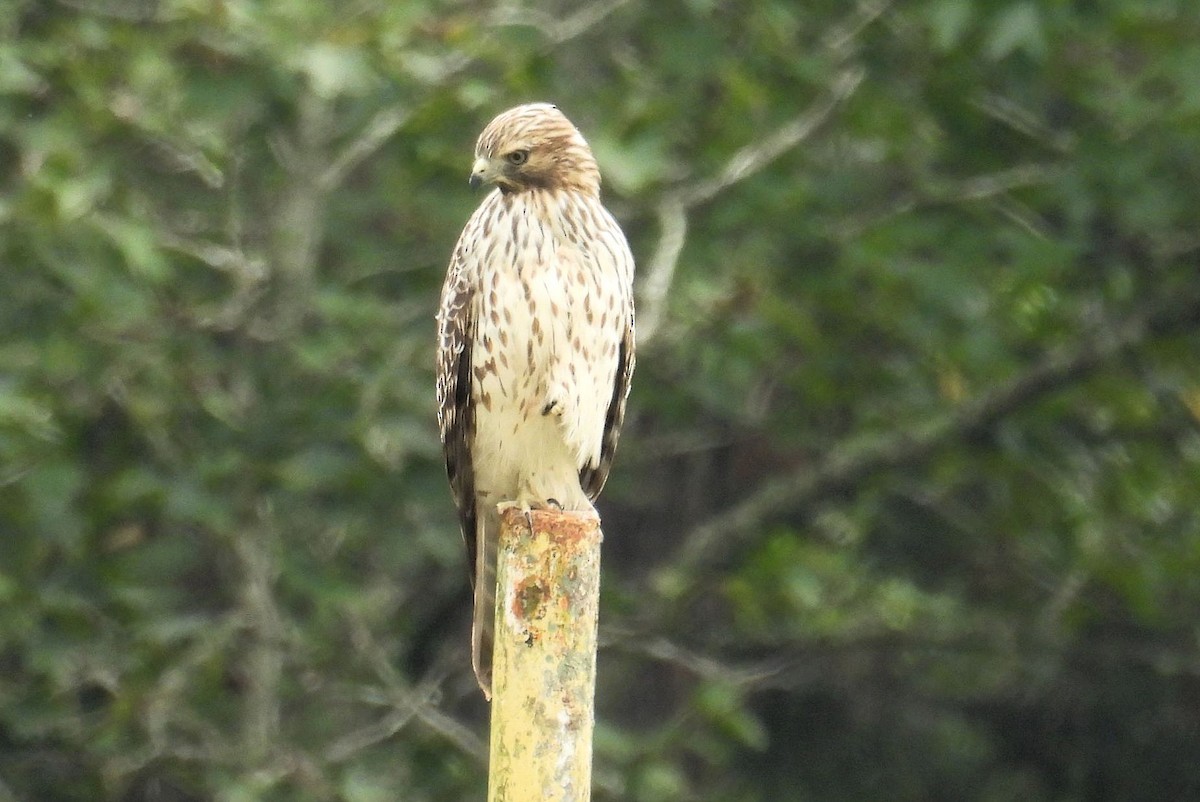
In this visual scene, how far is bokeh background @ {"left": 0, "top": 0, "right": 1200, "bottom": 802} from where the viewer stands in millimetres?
6438

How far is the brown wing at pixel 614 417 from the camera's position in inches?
209

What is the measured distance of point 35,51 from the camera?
6.29 metres

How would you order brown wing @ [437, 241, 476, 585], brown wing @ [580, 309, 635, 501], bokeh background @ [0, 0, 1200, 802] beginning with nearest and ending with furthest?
brown wing @ [437, 241, 476, 585] → brown wing @ [580, 309, 635, 501] → bokeh background @ [0, 0, 1200, 802]

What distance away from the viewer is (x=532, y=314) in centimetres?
498

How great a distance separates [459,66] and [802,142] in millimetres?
1187

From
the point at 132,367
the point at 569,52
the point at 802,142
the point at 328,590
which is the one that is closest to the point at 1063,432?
the point at 802,142

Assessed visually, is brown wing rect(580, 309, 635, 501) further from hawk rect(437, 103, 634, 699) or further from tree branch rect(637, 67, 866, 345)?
tree branch rect(637, 67, 866, 345)

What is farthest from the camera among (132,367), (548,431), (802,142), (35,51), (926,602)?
(926,602)

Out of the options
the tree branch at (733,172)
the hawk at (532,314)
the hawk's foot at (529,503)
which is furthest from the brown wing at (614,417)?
the tree branch at (733,172)

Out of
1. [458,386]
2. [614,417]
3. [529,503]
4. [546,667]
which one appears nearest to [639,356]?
[614,417]

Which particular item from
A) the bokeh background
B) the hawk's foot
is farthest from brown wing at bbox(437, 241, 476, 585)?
the bokeh background

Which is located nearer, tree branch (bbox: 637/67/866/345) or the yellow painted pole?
the yellow painted pole

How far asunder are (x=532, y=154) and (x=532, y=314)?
39 centimetres

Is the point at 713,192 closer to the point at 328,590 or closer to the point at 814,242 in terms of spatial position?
the point at 814,242
